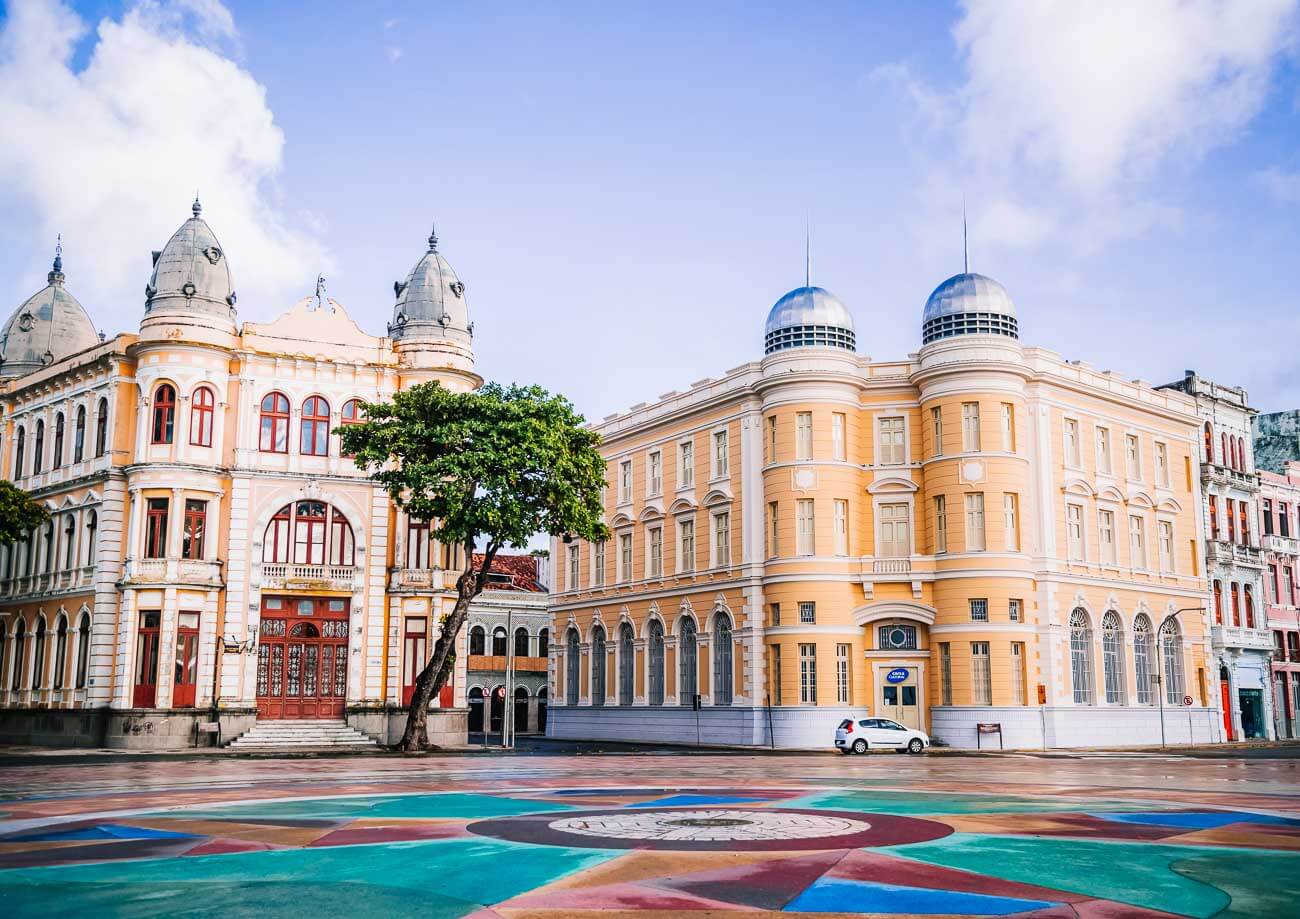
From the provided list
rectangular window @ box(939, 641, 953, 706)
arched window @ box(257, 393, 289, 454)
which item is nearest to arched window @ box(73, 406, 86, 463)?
arched window @ box(257, 393, 289, 454)

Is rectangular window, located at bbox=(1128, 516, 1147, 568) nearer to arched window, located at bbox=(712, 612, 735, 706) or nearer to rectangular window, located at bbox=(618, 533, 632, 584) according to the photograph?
arched window, located at bbox=(712, 612, 735, 706)

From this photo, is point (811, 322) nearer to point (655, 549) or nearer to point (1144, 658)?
point (655, 549)

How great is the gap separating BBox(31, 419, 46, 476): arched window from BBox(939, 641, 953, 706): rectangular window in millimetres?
38661

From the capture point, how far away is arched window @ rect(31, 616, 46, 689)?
1935 inches

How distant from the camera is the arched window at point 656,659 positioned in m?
58.1

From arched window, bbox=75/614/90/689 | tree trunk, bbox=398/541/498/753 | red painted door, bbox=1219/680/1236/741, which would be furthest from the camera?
red painted door, bbox=1219/680/1236/741

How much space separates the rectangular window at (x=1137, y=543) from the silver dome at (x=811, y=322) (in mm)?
15404

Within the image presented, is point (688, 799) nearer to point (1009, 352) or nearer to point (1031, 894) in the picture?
point (1031, 894)

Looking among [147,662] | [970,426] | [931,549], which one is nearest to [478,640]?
[147,662]

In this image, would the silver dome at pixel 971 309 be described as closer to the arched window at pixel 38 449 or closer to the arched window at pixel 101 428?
the arched window at pixel 101 428

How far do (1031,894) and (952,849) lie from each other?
3.10 m

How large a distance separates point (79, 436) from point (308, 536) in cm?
1102

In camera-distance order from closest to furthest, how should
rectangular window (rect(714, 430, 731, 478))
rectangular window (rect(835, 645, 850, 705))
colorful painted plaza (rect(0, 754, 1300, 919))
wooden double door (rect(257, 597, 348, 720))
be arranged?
colorful painted plaza (rect(0, 754, 1300, 919)), wooden double door (rect(257, 597, 348, 720)), rectangular window (rect(835, 645, 850, 705)), rectangular window (rect(714, 430, 731, 478))

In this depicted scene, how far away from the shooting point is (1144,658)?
54531 millimetres
